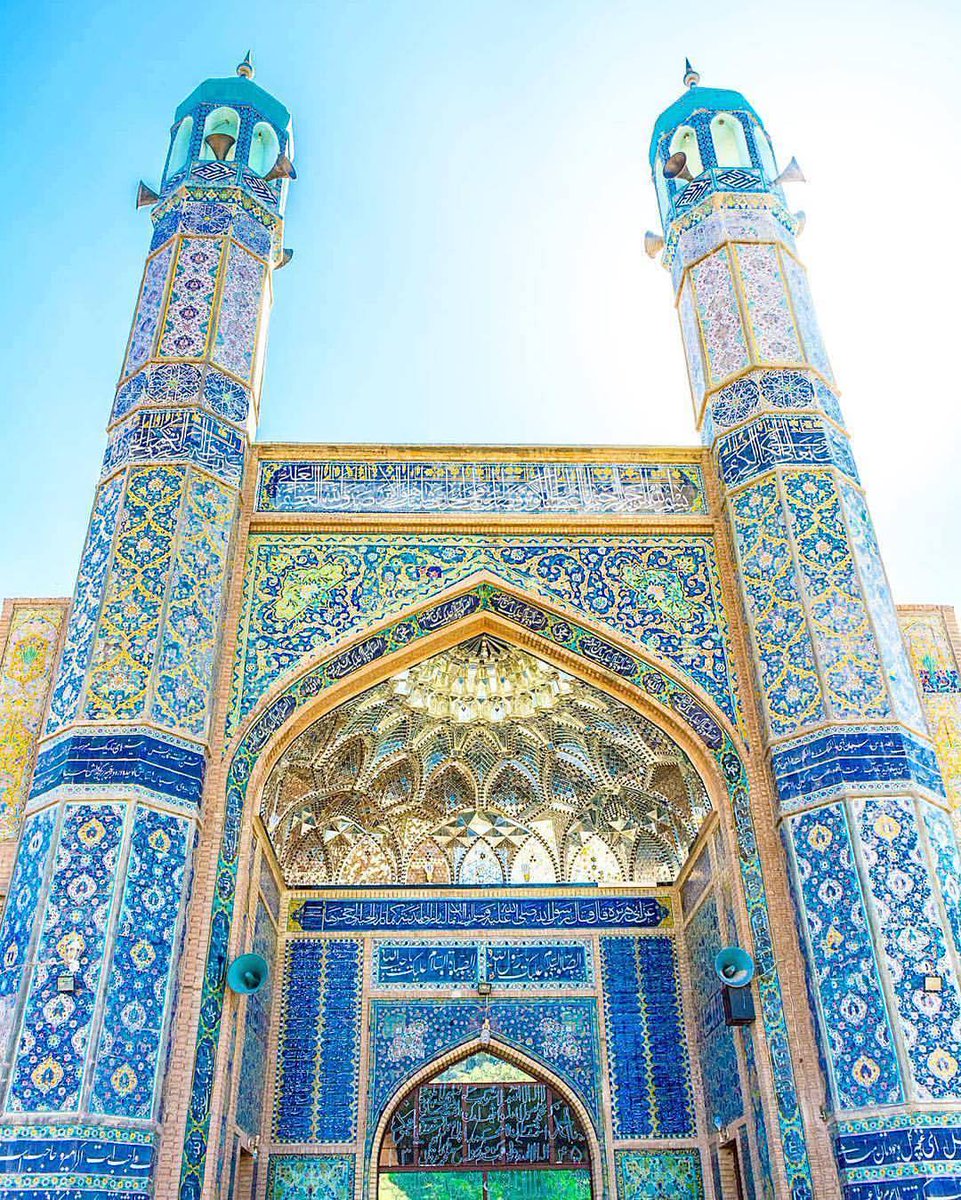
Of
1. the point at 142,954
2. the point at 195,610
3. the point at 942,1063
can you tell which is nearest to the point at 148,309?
the point at 195,610

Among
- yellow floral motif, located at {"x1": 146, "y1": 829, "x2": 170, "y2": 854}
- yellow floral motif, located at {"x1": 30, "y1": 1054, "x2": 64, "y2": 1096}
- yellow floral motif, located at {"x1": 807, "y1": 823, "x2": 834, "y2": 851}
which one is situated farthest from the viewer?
yellow floral motif, located at {"x1": 807, "y1": 823, "x2": 834, "y2": 851}

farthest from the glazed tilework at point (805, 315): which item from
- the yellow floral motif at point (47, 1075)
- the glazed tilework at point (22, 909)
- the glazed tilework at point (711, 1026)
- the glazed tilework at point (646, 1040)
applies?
the yellow floral motif at point (47, 1075)

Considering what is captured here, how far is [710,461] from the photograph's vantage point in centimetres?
725

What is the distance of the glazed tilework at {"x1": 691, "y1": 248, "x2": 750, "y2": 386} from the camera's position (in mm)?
7312

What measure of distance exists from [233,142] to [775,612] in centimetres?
533

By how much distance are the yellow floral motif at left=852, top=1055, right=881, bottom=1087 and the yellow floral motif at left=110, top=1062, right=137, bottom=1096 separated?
324 cm

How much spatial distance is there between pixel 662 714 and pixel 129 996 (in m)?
3.23

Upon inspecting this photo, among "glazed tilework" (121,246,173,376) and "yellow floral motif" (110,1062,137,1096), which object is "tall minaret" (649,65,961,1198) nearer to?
"yellow floral motif" (110,1062,137,1096)

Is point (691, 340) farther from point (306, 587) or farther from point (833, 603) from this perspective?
point (306, 587)

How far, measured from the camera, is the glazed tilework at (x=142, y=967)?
4.84 meters

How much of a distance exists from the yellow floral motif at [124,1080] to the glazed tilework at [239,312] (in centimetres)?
424

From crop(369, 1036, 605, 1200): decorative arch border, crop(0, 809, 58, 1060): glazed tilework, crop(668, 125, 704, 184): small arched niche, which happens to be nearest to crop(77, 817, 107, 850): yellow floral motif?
crop(0, 809, 58, 1060): glazed tilework

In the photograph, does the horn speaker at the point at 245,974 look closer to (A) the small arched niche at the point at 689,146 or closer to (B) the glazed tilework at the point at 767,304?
(B) the glazed tilework at the point at 767,304

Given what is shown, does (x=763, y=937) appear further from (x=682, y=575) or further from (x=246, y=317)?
(x=246, y=317)
